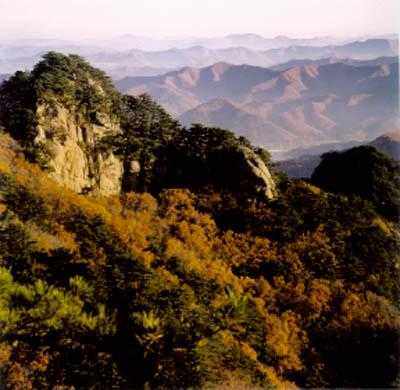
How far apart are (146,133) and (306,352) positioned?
2435 cm

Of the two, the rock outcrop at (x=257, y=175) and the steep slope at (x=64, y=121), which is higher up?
the steep slope at (x=64, y=121)

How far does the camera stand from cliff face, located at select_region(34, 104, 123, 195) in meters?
36.5

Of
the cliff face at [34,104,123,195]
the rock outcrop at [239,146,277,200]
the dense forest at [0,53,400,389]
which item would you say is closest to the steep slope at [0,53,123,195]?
the cliff face at [34,104,123,195]

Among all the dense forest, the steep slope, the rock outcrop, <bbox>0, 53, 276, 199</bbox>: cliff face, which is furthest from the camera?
the rock outcrop

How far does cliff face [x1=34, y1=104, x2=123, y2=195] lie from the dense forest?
72 cm

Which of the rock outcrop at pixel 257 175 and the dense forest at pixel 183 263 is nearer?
the dense forest at pixel 183 263

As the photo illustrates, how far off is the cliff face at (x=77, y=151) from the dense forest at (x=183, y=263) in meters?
0.72

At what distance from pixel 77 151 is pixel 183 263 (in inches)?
612

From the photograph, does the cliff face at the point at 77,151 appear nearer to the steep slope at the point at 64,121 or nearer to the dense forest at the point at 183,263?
the steep slope at the point at 64,121

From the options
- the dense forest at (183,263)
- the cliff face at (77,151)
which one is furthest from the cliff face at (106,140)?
the dense forest at (183,263)

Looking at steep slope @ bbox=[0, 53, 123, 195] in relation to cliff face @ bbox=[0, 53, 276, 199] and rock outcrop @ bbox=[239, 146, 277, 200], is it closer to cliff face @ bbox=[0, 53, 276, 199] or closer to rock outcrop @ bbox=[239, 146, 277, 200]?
cliff face @ bbox=[0, 53, 276, 199]

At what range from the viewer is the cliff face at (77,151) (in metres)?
36.5

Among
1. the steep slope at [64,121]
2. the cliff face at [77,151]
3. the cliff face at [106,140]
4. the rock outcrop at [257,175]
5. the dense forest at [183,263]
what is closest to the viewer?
the dense forest at [183,263]

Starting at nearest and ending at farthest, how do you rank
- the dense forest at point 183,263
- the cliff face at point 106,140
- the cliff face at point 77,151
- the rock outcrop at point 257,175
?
the dense forest at point 183,263
the cliff face at point 77,151
the cliff face at point 106,140
the rock outcrop at point 257,175
